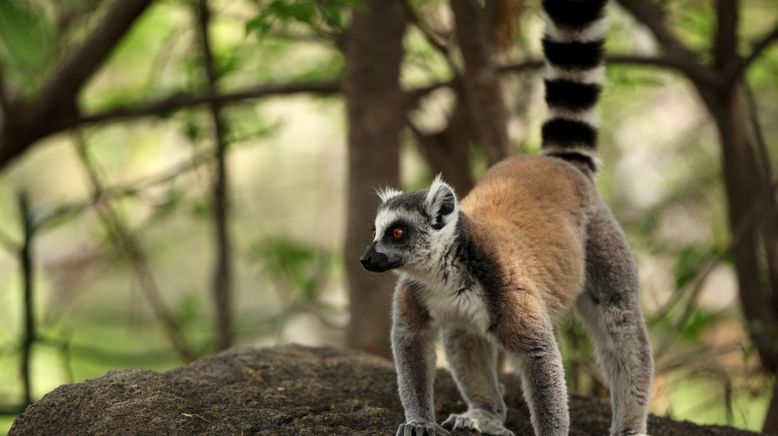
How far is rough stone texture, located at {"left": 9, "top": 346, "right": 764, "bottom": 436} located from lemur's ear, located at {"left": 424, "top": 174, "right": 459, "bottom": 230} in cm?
91

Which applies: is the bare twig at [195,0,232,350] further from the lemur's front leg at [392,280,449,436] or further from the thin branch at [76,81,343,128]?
the lemur's front leg at [392,280,449,436]

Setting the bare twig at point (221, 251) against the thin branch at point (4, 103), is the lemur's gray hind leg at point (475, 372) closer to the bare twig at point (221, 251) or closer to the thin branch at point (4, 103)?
the bare twig at point (221, 251)

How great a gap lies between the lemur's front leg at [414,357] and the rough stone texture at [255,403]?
0.15 m

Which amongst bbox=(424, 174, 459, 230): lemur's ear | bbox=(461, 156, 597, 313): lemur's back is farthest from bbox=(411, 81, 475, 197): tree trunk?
bbox=(424, 174, 459, 230): lemur's ear

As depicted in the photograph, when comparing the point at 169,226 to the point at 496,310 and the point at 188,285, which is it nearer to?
the point at 188,285

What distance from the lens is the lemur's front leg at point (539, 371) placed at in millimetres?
3666

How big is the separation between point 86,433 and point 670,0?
6.53 metres

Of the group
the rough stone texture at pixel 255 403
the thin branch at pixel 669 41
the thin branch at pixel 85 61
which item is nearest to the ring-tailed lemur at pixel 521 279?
the rough stone texture at pixel 255 403

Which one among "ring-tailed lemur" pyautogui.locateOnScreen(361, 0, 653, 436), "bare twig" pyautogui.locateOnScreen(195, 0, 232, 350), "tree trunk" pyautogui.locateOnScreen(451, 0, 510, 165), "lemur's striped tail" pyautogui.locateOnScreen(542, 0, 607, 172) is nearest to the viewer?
"ring-tailed lemur" pyautogui.locateOnScreen(361, 0, 653, 436)

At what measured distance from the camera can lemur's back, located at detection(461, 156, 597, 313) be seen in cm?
396

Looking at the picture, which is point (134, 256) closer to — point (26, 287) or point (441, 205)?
point (26, 287)

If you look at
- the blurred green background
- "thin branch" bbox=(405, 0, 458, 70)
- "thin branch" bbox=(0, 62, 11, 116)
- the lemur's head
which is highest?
"thin branch" bbox=(405, 0, 458, 70)

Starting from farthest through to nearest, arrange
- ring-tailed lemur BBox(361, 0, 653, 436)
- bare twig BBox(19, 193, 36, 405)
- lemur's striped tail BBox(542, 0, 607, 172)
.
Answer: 1. bare twig BBox(19, 193, 36, 405)
2. lemur's striped tail BBox(542, 0, 607, 172)
3. ring-tailed lemur BBox(361, 0, 653, 436)

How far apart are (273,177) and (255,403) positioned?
56.7 ft
